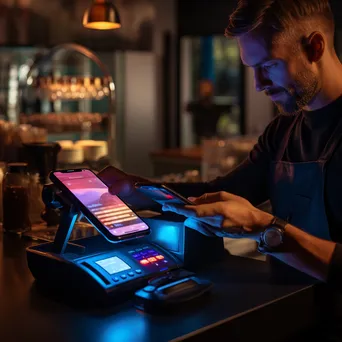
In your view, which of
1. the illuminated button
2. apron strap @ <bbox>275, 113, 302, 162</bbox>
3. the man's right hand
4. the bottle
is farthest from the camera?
the bottle

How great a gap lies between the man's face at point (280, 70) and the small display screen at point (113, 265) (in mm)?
649

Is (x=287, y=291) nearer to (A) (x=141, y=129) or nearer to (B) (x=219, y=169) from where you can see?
(B) (x=219, y=169)

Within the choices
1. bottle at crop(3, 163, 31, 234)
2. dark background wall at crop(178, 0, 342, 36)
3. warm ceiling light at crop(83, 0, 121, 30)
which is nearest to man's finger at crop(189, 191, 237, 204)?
bottle at crop(3, 163, 31, 234)

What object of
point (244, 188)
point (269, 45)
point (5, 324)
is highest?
point (269, 45)

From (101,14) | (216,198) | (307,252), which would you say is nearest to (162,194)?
(216,198)

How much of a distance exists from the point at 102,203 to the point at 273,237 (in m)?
0.41

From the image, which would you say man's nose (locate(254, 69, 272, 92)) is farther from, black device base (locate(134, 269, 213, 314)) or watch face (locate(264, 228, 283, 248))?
black device base (locate(134, 269, 213, 314))

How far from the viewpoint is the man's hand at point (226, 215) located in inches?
55.5

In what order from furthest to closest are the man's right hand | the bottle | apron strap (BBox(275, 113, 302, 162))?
the bottle < apron strap (BBox(275, 113, 302, 162)) < the man's right hand

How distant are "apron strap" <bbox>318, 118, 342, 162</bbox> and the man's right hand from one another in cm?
52

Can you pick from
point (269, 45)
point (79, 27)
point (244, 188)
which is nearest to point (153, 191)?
→ point (269, 45)

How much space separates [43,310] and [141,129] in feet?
15.6

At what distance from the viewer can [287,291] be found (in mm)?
1437

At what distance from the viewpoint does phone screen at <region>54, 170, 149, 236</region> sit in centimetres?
146
